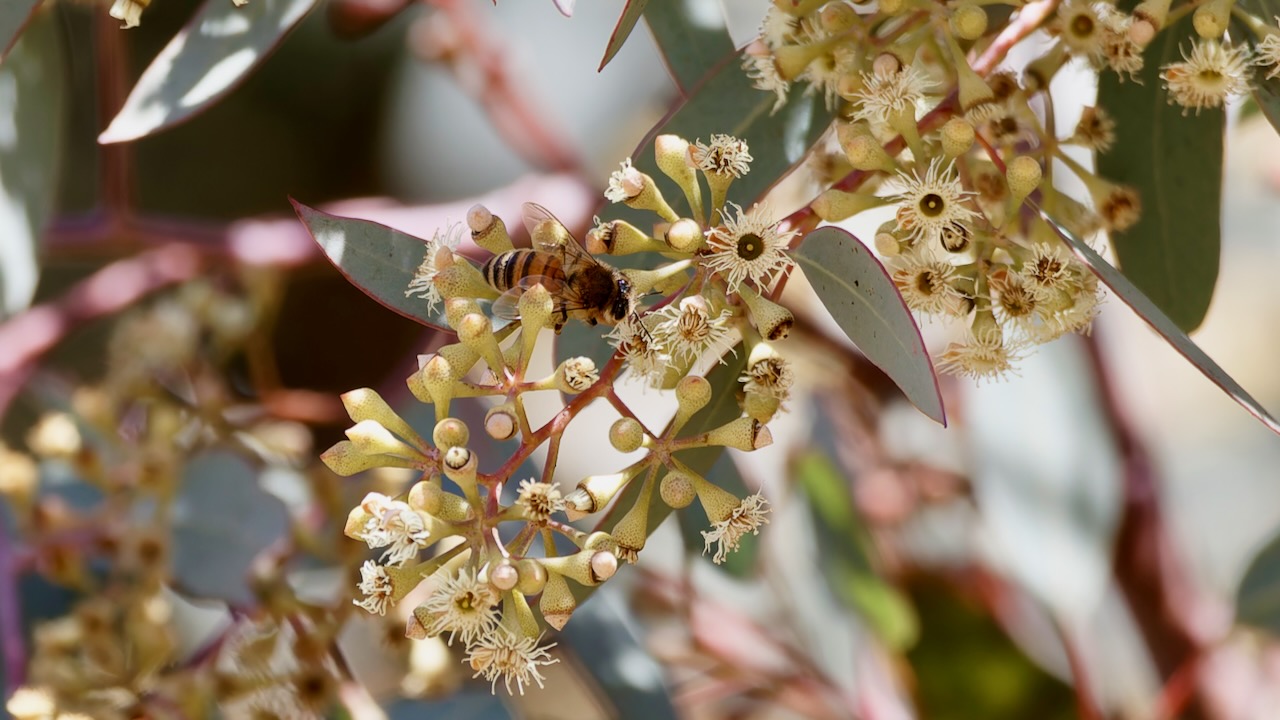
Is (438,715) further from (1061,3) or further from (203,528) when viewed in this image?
(1061,3)

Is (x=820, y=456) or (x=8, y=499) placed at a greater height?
(x=820, y=456)

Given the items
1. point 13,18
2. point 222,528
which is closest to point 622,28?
point 13,18

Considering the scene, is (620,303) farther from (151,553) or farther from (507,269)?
(151,553)

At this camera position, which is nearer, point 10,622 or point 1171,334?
point 1171,334

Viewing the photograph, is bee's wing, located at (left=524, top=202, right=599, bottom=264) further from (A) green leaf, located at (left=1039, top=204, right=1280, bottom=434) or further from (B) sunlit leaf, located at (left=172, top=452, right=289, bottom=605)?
(B) sunlit leaf, located at (left=172, top=452, right=289, bottom=605)

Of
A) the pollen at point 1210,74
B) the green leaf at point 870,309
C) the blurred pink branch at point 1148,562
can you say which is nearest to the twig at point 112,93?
the green leaf at point 870,309

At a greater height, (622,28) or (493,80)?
(622,28)

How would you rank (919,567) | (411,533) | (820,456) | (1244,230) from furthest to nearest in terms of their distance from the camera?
(1244,230), (919,567), (820,456), (411,533)

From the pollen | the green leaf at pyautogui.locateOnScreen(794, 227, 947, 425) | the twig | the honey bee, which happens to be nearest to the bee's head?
the honey bee

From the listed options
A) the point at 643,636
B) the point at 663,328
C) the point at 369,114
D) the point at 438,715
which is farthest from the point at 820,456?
the point at 369,114
